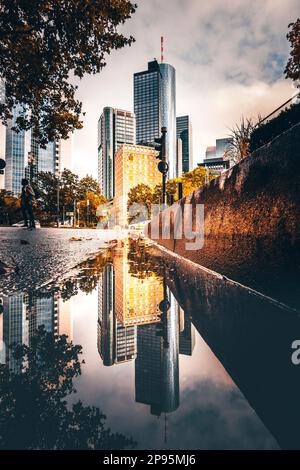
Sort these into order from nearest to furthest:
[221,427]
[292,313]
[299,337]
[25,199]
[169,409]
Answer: [221,427]
[169,409]
[299,337]
[292,313]
[25,199]

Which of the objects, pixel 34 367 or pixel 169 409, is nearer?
pixel 169 409

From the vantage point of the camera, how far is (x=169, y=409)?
985mm

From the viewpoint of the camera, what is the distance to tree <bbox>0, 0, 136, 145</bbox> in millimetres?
6684

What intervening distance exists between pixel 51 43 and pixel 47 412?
356 inches

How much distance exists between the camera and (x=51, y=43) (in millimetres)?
7391

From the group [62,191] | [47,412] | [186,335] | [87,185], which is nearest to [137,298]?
[186,335]

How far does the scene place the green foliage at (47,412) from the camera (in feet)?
2.62

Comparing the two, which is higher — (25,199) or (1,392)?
(25,199)

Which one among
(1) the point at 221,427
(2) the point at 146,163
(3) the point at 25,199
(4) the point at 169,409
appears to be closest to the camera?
(1) the point at 221,427

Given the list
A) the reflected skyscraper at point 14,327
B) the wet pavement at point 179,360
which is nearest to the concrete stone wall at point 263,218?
the wet pavement at point 179,360

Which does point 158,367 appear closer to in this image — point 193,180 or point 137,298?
point 137,298

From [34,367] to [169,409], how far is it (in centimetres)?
71
